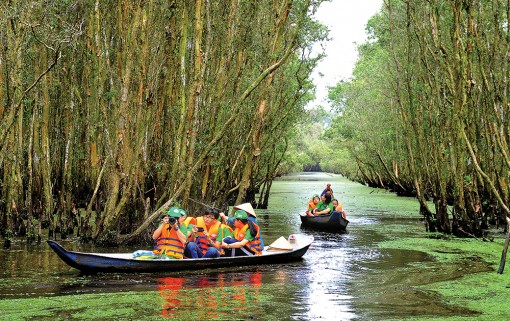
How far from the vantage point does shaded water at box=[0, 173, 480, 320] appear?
8.73m

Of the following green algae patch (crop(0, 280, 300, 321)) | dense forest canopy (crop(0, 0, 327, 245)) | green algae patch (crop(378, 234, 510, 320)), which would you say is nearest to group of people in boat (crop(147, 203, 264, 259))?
dense forest canopy (crop(0, 0, 327, 245))

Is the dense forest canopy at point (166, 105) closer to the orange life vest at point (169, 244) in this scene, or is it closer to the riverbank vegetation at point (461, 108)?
the riverbank vegetation at point (461, 108)

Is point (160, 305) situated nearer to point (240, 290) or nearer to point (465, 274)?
point (240, 290)

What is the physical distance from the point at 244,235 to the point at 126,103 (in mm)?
3664

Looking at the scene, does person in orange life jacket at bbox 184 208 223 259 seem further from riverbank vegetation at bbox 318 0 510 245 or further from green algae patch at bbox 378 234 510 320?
riverbank vegetation at bbox 318 0 510 245

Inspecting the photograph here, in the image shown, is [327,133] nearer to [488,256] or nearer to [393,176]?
[393,176]

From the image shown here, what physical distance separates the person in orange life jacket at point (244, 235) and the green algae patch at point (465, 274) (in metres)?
2.99

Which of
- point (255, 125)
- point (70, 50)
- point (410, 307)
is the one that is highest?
point (70, 50)

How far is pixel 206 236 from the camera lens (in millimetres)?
12547

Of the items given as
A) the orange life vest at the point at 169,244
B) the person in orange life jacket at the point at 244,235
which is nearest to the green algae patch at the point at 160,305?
the orange life vest at the point at 169,244

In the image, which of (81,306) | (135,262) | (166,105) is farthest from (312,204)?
(81,306)

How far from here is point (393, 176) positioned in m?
39.1

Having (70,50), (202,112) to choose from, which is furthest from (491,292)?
(70,50)

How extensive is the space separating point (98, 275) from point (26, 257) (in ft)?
8.70
